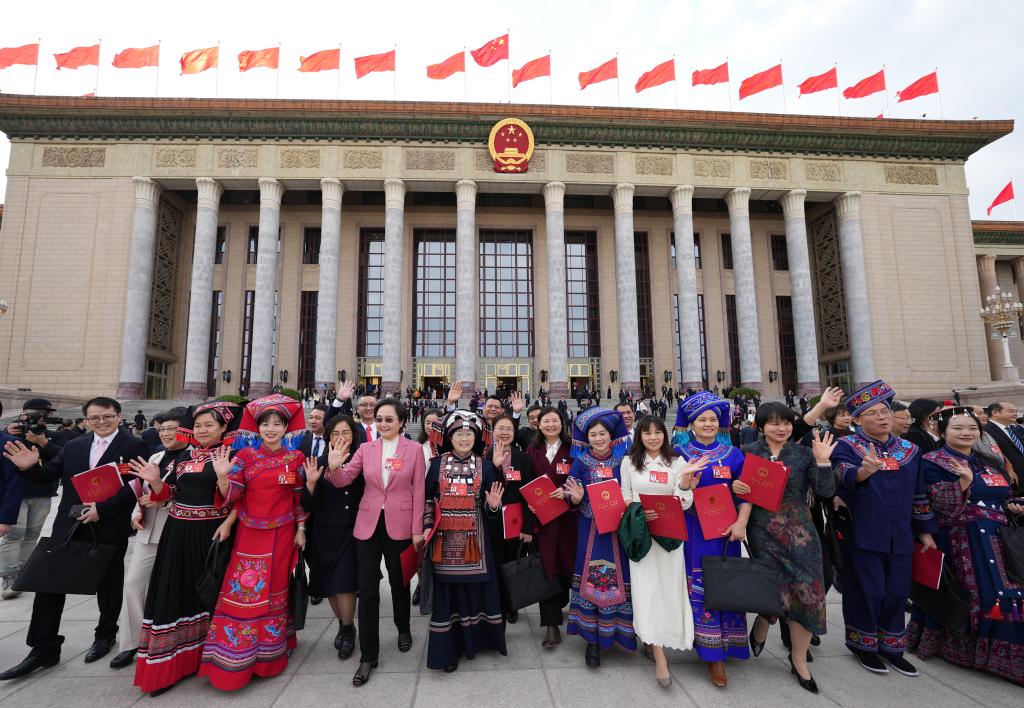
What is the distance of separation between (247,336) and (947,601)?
27.9m

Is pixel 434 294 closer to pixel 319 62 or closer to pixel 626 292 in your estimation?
pixel 626 292

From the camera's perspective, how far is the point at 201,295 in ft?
74.9

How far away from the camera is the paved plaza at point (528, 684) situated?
131 inches

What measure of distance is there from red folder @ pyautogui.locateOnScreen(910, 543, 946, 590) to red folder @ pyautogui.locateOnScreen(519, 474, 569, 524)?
2827 mm

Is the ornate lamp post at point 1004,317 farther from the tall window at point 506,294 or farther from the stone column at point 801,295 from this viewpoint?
the tall window at point 506,294

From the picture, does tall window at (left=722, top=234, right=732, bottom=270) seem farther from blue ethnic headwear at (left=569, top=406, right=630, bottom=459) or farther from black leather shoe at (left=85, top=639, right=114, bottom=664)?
black leather shoe at (left=85, top=639, right=114, bottom=664)

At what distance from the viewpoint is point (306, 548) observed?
13.5 feet

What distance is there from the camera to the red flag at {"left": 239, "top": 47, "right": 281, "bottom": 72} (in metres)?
22.0

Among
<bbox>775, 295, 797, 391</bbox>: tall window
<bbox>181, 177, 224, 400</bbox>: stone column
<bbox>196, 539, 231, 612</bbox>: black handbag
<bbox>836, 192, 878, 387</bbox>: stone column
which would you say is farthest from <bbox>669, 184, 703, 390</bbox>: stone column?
<bbox>196, 539, 231, 612</bbox>: black handbag

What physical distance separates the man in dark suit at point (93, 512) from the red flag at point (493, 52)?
23086 mm

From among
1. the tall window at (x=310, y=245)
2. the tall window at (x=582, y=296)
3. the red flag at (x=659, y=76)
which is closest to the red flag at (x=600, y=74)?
the red flag at (x=659, y=76)

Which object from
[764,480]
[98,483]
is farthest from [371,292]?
[764,480]

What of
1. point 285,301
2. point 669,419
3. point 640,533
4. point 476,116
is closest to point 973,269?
point 669,419

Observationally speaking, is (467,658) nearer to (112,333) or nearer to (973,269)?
(112,333)
